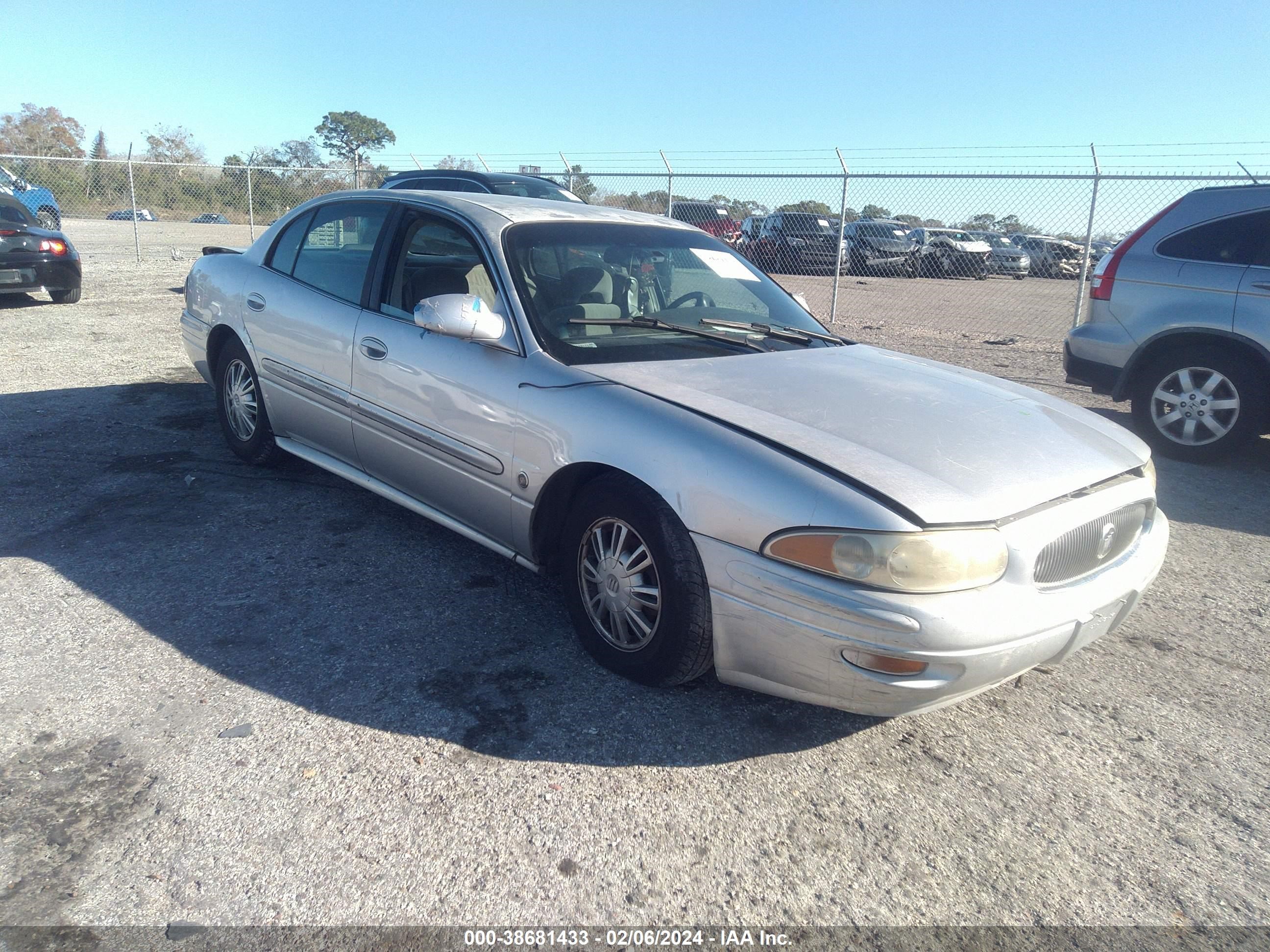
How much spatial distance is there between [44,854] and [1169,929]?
276cm

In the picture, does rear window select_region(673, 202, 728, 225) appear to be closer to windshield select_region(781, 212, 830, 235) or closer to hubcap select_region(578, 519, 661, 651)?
windshield select_region(781, 212, 830, 235)

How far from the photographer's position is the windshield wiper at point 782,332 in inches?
158

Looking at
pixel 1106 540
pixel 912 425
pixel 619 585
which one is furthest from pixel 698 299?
pixel 1106 540

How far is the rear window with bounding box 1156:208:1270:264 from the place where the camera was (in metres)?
6.10

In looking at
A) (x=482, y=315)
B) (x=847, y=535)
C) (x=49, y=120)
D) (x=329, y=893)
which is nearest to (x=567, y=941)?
(x=329, y=893)

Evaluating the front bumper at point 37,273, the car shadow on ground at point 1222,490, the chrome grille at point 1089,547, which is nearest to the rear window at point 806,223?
the car shadow on ground at point 1222,490

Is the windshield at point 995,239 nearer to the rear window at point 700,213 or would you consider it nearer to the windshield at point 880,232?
the windshield at point 880,232

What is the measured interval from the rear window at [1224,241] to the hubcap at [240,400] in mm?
6020

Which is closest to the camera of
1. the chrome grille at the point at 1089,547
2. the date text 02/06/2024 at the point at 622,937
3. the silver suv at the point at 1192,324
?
the date text 02/06/2024 at the point at 622,937

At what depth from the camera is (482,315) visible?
11.4ft

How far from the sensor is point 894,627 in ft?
8.17

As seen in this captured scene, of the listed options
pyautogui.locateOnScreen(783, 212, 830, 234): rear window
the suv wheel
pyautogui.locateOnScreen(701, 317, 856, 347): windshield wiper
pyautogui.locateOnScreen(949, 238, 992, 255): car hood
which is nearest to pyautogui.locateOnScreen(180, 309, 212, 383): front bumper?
pyautogui.locateOnScreen(701, 317, 856, 347): windshield wiper

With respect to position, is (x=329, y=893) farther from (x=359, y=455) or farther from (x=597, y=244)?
(x=597, y=244)

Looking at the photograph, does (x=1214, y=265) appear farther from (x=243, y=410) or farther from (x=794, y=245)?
(x=794, y=245)
